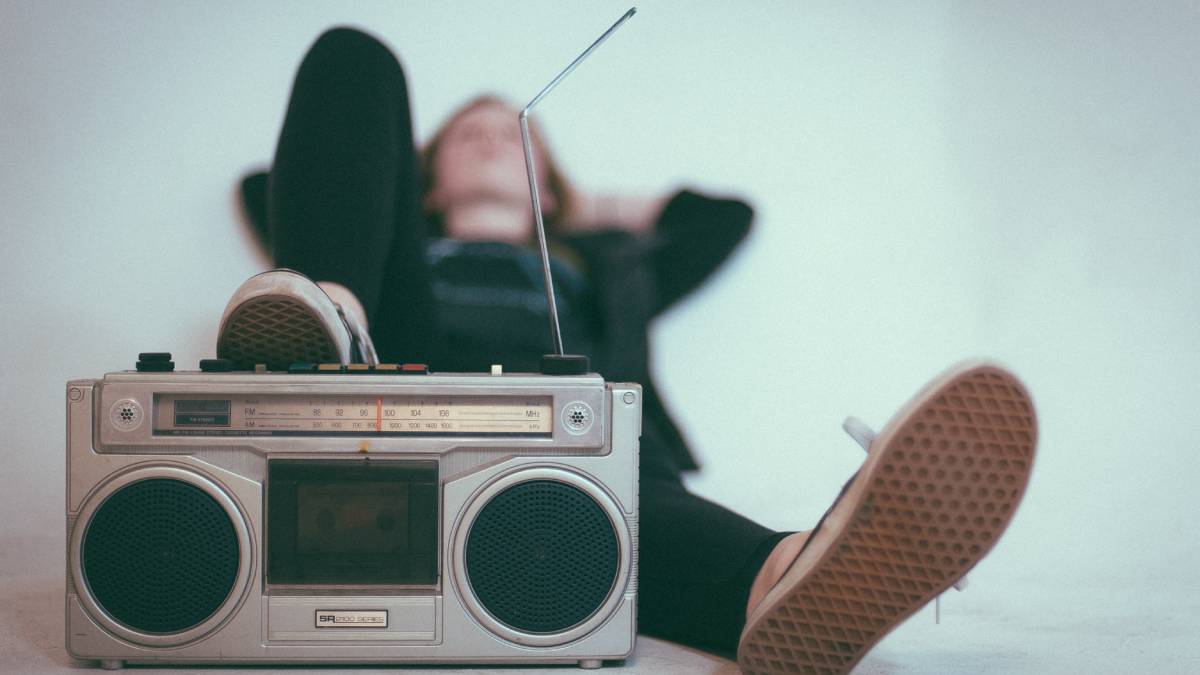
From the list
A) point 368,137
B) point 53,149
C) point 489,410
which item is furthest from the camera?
point 53,149

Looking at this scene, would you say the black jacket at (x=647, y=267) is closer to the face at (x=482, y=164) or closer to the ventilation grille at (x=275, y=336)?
the face at (x=482, y=164)

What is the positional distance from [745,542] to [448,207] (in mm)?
788

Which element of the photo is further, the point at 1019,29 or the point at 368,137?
the point at 1019,29

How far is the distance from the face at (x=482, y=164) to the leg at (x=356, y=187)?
10.0 inches

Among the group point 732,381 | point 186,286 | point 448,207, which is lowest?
point 732,381

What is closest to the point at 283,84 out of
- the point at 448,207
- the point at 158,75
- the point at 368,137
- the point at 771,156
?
the point at 158,75

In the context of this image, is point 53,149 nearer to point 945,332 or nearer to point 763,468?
point 763,468

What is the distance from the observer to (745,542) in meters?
0.93

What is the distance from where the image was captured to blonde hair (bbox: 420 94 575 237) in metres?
1.54

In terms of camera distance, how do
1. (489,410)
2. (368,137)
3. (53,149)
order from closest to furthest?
1. (489,410)
2. (368,137)
3. (53,149)

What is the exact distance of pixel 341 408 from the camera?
0.85 metres

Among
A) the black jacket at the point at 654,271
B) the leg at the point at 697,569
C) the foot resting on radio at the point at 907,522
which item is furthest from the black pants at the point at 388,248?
the black jacket at the point at 654,271

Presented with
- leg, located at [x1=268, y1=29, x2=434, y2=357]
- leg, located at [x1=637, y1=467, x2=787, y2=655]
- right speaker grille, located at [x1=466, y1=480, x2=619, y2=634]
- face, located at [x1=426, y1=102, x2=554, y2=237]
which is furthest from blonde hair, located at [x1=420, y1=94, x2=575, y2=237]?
right speaker grille, located at [x1=466, y1=480, x2=619, y2=634]

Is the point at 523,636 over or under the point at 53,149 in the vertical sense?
under
